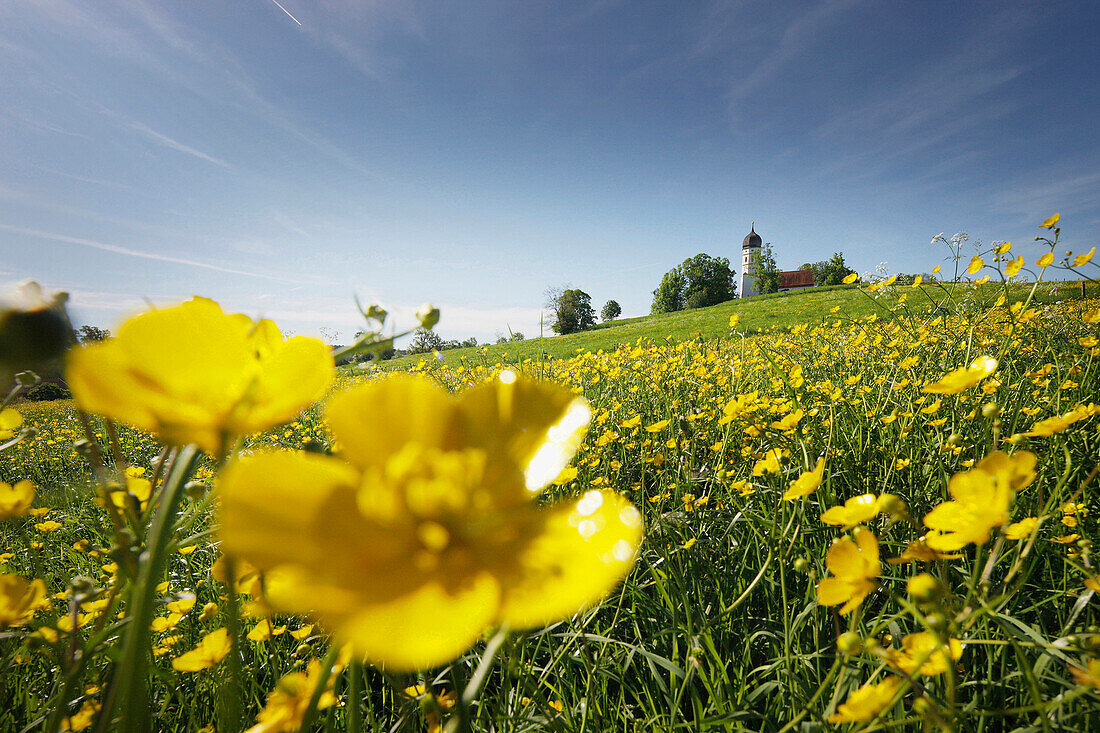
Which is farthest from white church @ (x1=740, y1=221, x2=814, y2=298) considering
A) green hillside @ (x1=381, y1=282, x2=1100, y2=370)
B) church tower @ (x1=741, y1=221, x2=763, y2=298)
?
green hillside @ (x1=381, y1=282, x2=1100, y2=370)

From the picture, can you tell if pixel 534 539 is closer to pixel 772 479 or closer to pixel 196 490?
pixel 196 490

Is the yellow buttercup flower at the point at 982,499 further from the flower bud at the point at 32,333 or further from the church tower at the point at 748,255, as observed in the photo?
the church tower at the point at 748,255

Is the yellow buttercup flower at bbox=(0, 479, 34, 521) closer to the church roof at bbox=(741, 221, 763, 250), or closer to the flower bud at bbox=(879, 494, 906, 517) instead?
the flower bud at bbox=(879, 494, 906, 517)

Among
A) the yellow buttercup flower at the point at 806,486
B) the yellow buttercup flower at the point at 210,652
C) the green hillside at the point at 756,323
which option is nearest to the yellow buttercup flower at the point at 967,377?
the yellow buttercup flower at the point at 806,486

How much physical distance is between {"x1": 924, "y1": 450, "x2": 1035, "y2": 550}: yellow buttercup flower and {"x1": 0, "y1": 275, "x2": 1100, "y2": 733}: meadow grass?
4 centimetres

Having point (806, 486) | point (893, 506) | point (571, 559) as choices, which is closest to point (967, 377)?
point (806, 486)

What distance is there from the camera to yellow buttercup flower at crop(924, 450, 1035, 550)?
0.40 metres

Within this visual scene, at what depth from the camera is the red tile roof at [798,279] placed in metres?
44.4

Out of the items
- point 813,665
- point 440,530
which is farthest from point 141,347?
point 813,665

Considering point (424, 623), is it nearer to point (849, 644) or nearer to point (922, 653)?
point (849, 644)

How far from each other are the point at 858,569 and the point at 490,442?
42cm

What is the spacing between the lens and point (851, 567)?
0.47m

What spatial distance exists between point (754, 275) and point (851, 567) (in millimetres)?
47587

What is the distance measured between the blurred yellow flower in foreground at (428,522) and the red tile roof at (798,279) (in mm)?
49349
